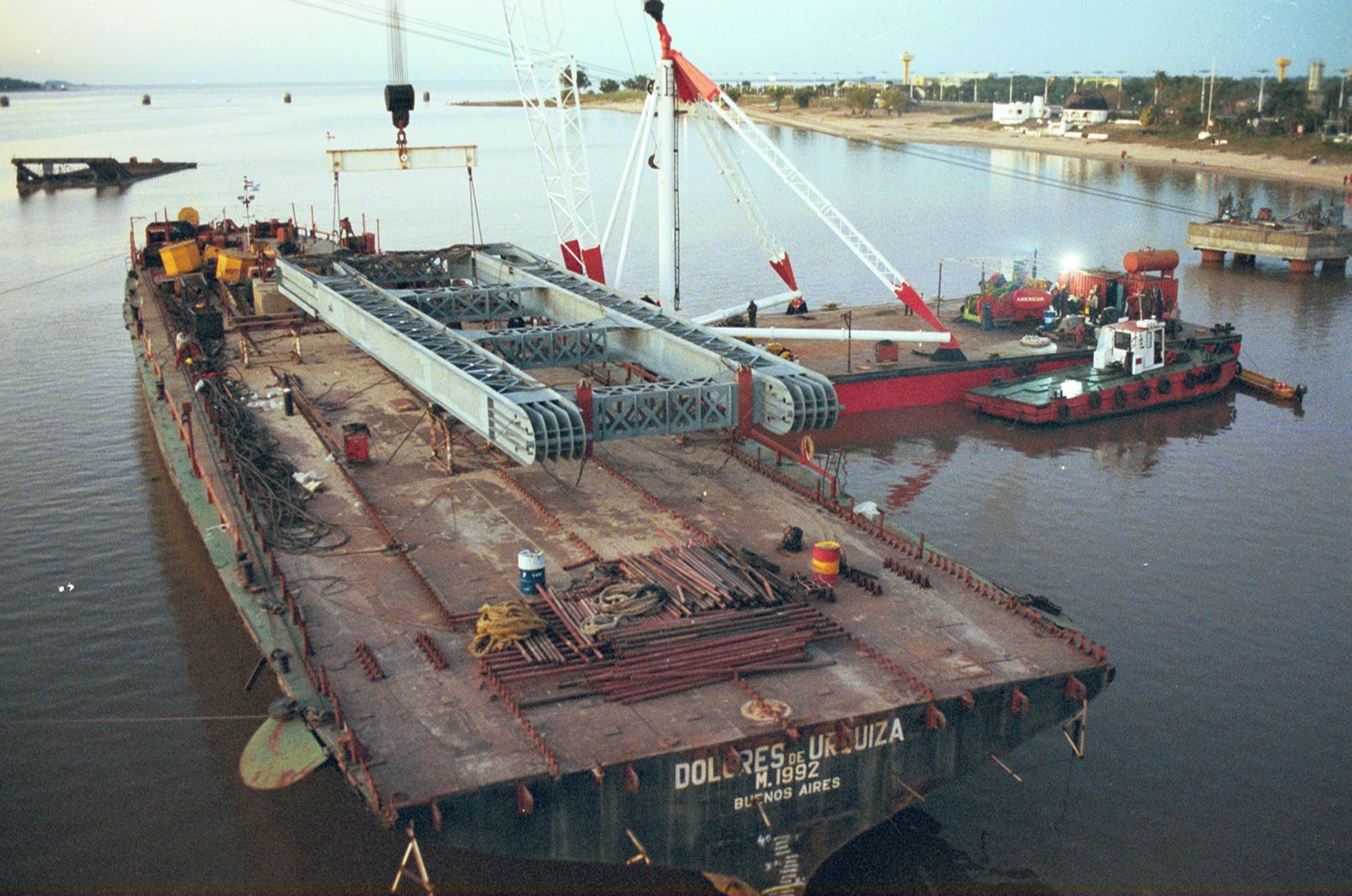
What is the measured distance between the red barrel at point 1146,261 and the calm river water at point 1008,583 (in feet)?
20.6

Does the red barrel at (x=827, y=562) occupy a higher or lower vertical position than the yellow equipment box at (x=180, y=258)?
lower

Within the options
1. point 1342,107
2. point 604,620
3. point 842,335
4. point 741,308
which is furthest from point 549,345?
point 1342,107

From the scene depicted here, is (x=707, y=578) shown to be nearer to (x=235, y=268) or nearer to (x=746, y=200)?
(x=235, y=268)

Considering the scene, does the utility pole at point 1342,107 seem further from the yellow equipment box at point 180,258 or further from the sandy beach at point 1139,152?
the yellow equipment box at point 180,258

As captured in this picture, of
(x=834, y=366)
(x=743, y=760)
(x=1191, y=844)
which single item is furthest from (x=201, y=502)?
(x=834, y=366)

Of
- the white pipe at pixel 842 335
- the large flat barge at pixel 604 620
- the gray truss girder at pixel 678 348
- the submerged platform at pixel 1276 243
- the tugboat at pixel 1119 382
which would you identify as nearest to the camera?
the large flat barge at pixel 604 620

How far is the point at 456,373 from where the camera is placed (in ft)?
79.9

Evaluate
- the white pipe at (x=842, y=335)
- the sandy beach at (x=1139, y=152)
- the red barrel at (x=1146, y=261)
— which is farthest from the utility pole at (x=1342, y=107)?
the white pipe at (x=842, y=335)

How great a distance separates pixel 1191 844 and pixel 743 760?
878 centimetres

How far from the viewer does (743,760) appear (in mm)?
15508

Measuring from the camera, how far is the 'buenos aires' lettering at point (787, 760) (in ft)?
50.3

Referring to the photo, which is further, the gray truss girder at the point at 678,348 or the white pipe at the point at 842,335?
the white pipe at the point at 842,335

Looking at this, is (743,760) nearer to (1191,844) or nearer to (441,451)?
(1191,844)

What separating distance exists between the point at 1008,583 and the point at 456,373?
14.0 metres
